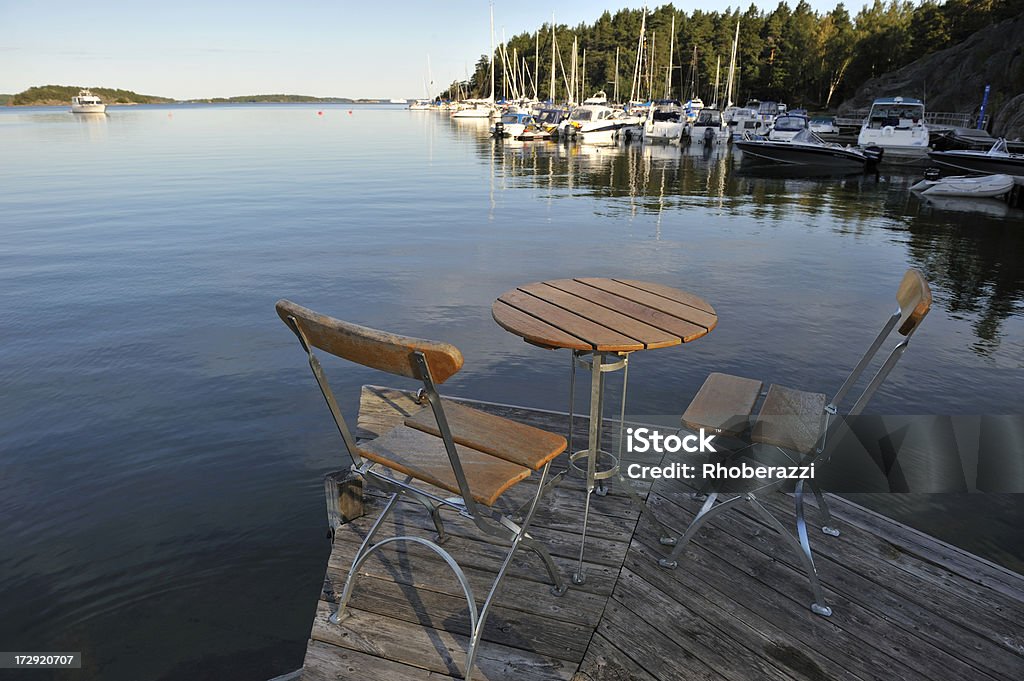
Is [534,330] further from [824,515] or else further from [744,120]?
[744,120]

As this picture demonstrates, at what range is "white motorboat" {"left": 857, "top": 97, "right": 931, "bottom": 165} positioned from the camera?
28.7 meters

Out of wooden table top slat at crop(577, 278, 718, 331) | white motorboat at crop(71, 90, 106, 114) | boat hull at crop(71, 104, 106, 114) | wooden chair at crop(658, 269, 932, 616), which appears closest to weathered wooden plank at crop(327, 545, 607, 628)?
wooden chair at crop(658, 269, 932, 616)

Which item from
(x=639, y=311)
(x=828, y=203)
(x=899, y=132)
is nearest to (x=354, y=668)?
(x=639, y=311)

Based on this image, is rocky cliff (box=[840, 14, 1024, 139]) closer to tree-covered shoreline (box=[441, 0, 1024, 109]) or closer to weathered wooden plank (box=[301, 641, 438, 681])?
tree-covered shoreline (box=[441, 0, 1024, 109])

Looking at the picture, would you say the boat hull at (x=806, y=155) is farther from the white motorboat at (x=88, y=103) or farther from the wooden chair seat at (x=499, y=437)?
the white motorboat at (x=88, y=103)

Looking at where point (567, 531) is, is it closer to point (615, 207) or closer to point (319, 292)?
point (319, 292)

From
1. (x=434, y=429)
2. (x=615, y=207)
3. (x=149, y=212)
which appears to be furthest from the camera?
(x=615, y=207)

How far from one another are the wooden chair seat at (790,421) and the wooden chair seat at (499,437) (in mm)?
916

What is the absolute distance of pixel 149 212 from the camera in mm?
17359

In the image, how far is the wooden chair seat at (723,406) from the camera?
3.02 meters

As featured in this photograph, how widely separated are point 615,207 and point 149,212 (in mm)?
12520

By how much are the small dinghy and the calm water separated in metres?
1.22

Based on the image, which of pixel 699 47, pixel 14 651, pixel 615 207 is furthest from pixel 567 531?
pixel 699 47

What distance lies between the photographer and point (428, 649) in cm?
254
